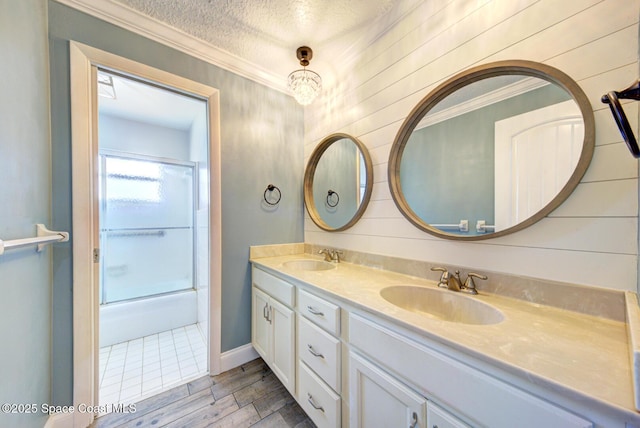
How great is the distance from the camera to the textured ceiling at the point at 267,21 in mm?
1334

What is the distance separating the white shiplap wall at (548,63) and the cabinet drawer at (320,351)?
630mm

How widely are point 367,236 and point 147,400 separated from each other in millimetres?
1795

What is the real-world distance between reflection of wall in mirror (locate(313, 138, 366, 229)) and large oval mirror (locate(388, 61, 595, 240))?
37 centimetres

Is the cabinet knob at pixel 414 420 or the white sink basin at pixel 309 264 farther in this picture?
the white sink basin at pixel 309 264

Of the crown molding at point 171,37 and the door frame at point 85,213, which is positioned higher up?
the crown molding at point 171,37

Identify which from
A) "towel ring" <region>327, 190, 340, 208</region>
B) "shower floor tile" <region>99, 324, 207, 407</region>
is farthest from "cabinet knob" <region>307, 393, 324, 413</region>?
"towel ring" <region>327, 190, 340, 208</region>

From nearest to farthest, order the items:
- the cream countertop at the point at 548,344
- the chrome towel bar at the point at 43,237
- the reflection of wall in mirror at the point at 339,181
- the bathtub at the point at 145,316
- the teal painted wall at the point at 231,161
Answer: the cream countertop at the point at 548,344, the chrome towel bar at the point at 43,237, the teal painted wall at the point at 231,161, the reflection of wall in mirror at the point at 339,181, the bathtub at the point at 145,316

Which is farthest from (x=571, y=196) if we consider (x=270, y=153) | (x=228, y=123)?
(x=228, y=123)

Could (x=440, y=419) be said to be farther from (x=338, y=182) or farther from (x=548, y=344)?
(x=338, y=182)

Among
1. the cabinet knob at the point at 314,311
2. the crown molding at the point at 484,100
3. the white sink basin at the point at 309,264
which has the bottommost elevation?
the cabinet knob at the point at 314,311

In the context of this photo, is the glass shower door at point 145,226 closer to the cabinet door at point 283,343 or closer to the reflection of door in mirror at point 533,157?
the cabinet door at point 283,343

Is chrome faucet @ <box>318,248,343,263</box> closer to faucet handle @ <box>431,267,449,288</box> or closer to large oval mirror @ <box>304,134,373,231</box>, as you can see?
large oval mirror @ <box>304,134,373,231</box>

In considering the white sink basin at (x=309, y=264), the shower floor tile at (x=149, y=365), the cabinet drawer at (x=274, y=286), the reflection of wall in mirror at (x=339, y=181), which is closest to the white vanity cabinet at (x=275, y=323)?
the cabinet drawer at (x=274, y=286)

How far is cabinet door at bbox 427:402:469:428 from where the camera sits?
25.1 inches
